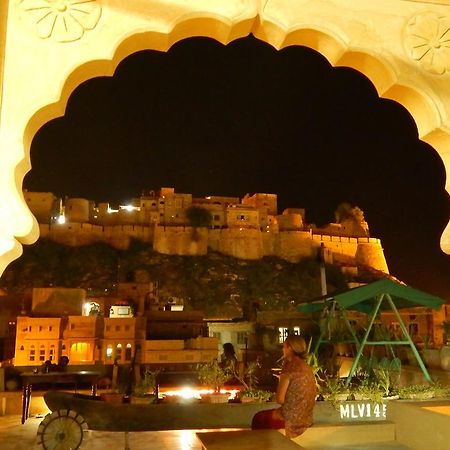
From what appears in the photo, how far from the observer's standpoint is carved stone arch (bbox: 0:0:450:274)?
9.32ft

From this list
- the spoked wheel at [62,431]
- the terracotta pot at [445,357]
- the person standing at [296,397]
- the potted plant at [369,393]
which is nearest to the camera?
the person standing at [296,397]

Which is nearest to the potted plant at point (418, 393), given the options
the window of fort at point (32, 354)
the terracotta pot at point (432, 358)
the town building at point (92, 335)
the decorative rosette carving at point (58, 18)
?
the terracotta pot at point (432, 358)

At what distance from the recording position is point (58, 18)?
118 inches

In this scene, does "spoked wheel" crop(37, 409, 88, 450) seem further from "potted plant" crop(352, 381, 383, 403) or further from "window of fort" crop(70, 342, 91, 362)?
"window of fort" crop(70, 342, 91, 362)

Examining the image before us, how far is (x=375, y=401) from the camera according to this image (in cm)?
658

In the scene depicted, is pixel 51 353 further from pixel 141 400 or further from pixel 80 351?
pixel 141 400

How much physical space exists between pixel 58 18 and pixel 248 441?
285 centimetres

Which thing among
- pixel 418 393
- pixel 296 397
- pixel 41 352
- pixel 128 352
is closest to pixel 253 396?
pixel 418 393

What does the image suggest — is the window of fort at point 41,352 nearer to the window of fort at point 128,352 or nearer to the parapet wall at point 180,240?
the window of fort at point 128,352

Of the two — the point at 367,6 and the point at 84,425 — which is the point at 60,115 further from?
the point at 84,425

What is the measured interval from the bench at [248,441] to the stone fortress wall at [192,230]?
6069 centimetres

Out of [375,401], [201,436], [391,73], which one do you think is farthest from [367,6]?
[375,401]

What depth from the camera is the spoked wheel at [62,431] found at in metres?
5.79

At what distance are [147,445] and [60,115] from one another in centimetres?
525
